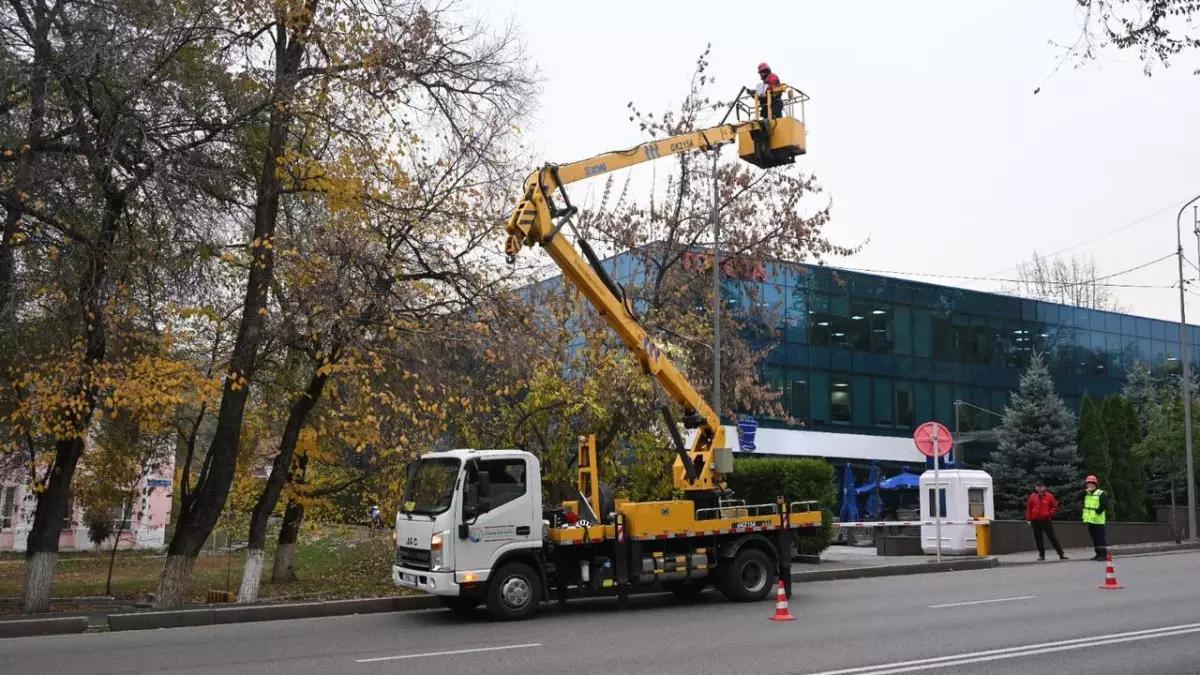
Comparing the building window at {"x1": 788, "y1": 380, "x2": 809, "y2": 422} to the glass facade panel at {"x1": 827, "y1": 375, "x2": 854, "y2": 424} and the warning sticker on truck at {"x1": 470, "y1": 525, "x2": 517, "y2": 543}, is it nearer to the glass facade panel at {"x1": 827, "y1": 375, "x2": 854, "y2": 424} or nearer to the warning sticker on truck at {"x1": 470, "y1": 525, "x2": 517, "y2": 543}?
the glass facade panel at {"x1": 827, "y1": 375, "x2": 854, "y2": 424}

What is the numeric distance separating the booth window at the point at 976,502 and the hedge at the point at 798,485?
19.8 feet

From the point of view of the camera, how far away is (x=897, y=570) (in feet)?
70.3

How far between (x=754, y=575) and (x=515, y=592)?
3.93 meters

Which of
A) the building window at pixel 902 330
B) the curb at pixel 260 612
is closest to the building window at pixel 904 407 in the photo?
the building window at pixel 902 330

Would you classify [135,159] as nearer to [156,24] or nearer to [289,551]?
[156,24]

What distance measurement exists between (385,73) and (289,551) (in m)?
13.1

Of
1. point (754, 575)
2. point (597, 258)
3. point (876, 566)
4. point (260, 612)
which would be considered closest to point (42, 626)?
point (260, 612)

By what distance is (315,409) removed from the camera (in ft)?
72.4

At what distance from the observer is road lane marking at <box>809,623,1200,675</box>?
9.35m

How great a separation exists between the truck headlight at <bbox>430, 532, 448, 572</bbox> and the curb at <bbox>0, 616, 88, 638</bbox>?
4430 mm

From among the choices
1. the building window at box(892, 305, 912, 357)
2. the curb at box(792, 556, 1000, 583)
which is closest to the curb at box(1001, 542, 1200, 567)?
the curb at box(792, 556, 1000, 583)

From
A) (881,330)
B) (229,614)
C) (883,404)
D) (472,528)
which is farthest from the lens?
(883,404)

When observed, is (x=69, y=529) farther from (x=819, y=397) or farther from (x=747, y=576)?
(x=747, y=576)

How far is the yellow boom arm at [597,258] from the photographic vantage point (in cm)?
1474
